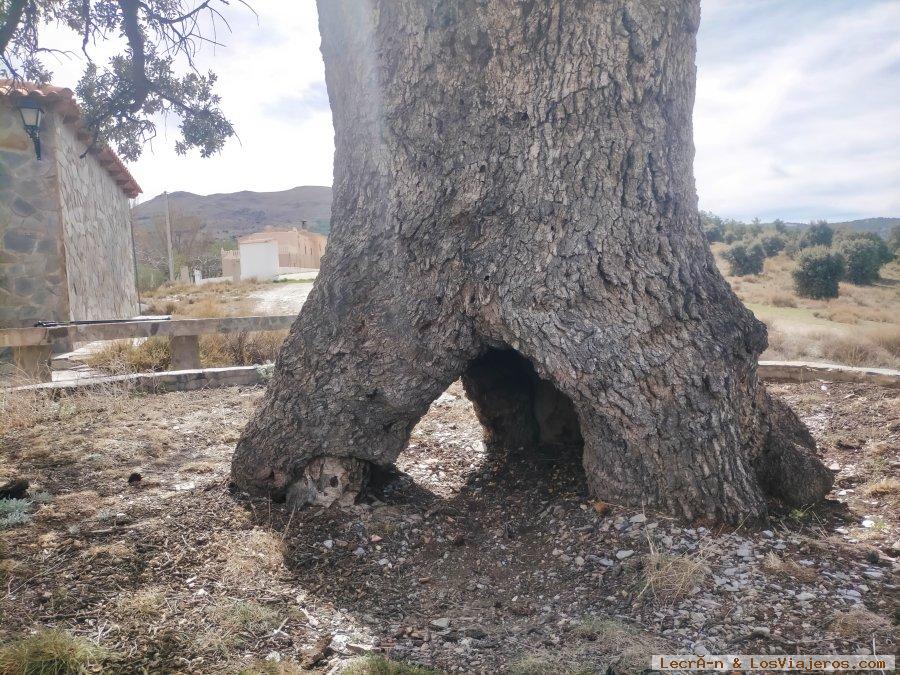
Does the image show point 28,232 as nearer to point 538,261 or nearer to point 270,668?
Answer: point 538,261

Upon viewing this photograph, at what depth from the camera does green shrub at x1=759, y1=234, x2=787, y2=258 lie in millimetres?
24714

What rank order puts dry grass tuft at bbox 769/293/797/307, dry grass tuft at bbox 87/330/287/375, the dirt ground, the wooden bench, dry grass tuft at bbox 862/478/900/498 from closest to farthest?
the dirt ground, dry grass tuft at bbox 862/478/900/498, the wooden bench, dry grass tuft at bbox 87/330/287/375, dry grass tuft at bbox 769/293/797/307

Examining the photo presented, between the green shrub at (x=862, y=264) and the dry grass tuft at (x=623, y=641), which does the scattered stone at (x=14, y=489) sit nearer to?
the dry grass tuft at (x=623, y=641)

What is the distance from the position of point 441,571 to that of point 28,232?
9.00 metres

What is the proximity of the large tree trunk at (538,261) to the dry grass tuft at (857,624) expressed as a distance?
66 cm

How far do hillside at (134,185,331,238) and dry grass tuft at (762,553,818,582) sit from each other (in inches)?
2984

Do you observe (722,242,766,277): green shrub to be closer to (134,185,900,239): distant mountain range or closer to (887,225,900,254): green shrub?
(887,225,900,254): green shrub

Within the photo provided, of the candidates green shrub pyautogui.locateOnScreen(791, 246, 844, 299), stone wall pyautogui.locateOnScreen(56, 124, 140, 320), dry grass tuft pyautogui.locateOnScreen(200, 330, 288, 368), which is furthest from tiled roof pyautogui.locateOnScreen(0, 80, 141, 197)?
green shrub pyautogui.locateOnScreen(791, 246, 844, 299)

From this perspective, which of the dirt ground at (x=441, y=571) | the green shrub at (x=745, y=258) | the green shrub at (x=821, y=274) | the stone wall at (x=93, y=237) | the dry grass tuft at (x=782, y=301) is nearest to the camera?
the dirt ground at (x=441, y=571)

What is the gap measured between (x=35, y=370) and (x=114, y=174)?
794 centimetres

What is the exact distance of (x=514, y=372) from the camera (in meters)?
4.09

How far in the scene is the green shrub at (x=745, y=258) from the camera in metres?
22.8

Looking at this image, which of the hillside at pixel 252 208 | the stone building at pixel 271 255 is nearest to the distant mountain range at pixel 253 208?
the hillside at pixel 252 208

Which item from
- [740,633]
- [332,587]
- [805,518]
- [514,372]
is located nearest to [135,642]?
[332,587]
